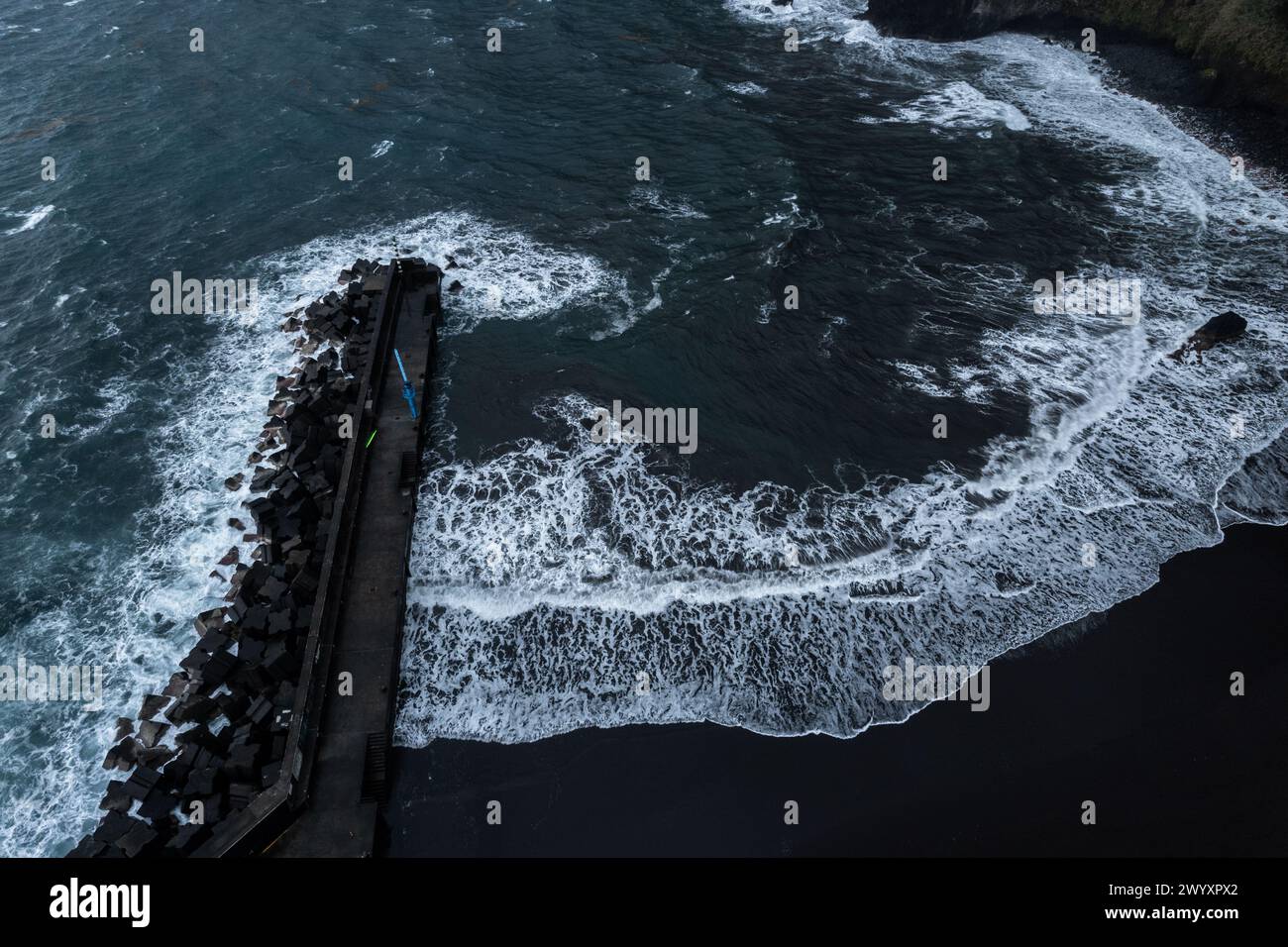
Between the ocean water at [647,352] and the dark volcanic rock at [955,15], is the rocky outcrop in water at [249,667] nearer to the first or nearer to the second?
the ocean water at [647,352]

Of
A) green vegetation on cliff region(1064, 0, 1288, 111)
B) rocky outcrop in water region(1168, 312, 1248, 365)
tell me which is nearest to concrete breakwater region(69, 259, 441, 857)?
rocky outcrop in water region(1168, 312, 1248, 365)

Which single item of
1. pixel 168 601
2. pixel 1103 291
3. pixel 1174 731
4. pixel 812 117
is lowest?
pixel 168 601

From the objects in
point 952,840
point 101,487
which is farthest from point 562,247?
point 952,840

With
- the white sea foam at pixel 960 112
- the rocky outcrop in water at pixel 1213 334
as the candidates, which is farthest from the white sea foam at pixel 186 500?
the rocky outcrop in water at pixel 1213 334

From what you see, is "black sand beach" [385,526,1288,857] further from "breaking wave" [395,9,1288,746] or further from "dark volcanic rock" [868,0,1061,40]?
"dark volcanic rock" [868,0,1061,40]

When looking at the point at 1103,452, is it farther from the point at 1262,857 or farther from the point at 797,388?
the point at 1262,857
